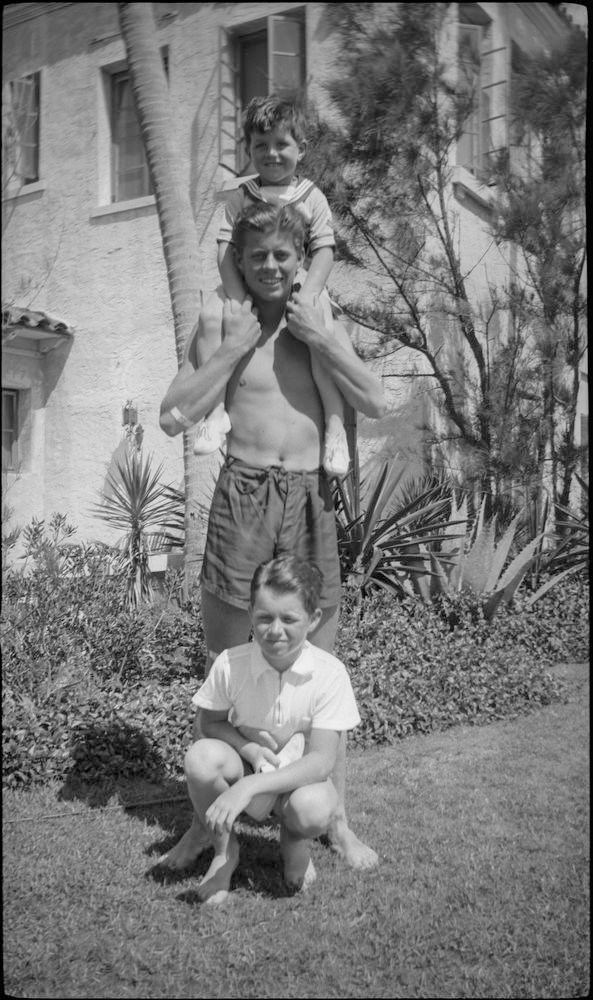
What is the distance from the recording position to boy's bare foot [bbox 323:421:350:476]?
2.77m

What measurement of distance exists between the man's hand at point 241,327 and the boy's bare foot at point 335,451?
0.38 m

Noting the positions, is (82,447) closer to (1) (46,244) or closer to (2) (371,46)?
(1) (46,244)

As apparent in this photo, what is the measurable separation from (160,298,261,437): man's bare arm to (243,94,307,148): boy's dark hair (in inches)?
22.3

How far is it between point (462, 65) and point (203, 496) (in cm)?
394

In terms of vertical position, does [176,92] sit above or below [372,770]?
above

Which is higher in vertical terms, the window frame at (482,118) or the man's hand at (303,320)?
the window frame at (482,118)

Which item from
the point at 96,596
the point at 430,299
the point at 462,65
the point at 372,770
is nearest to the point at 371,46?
the point at 462,65

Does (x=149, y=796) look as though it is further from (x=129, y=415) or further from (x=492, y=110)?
(x=492, y=110)

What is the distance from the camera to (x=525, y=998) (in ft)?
5.94

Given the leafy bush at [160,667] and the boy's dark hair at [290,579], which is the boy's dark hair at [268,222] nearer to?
the boy's dark hair at [290,579]

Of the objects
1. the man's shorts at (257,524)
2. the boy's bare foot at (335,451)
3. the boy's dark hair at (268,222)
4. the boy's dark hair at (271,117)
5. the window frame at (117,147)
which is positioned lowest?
the man's shorts at (257,524)

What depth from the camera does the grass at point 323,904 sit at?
198 cm

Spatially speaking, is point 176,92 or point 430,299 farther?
point 430,299

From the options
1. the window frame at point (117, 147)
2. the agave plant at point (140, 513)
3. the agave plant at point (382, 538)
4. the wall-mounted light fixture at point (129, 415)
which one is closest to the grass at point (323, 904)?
the agave plant at point (382, 538)
